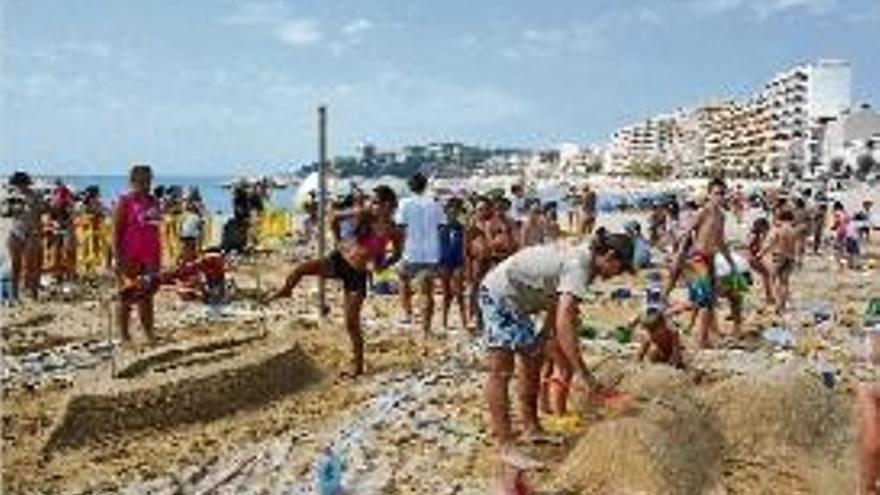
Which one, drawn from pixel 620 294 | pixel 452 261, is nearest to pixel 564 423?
pixel 452 261

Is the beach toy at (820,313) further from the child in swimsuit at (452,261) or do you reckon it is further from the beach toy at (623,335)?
the child in swimsuit at (452,261)

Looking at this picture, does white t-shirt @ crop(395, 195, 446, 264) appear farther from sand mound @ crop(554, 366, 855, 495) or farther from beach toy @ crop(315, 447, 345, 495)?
beach toy @ crop(315, 447, 345, 495)

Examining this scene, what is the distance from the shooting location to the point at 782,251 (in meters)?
16.3

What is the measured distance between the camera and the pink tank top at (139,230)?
11609 mm

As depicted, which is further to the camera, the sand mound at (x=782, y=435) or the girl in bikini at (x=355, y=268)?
the girl in bikini at (x=355, y=268)

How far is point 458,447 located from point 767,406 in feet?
6.03

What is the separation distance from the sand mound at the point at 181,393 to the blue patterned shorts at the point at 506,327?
2.90m

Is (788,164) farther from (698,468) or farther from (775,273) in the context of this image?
(698,468)

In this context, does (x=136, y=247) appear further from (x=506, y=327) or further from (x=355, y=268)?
(x=506, y=327)

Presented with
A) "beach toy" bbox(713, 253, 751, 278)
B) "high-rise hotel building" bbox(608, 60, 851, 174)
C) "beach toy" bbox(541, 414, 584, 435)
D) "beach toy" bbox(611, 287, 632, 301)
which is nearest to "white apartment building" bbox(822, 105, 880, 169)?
"high-rise hotel building" bbox(608, 60, 851, 174)

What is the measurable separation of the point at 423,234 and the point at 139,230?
253 centimetres

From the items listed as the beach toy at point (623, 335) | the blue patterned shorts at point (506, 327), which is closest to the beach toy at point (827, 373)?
the beach toy at point (623, 335)

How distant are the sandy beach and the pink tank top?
935 mm

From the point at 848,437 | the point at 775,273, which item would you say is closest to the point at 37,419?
the point at 848,437
